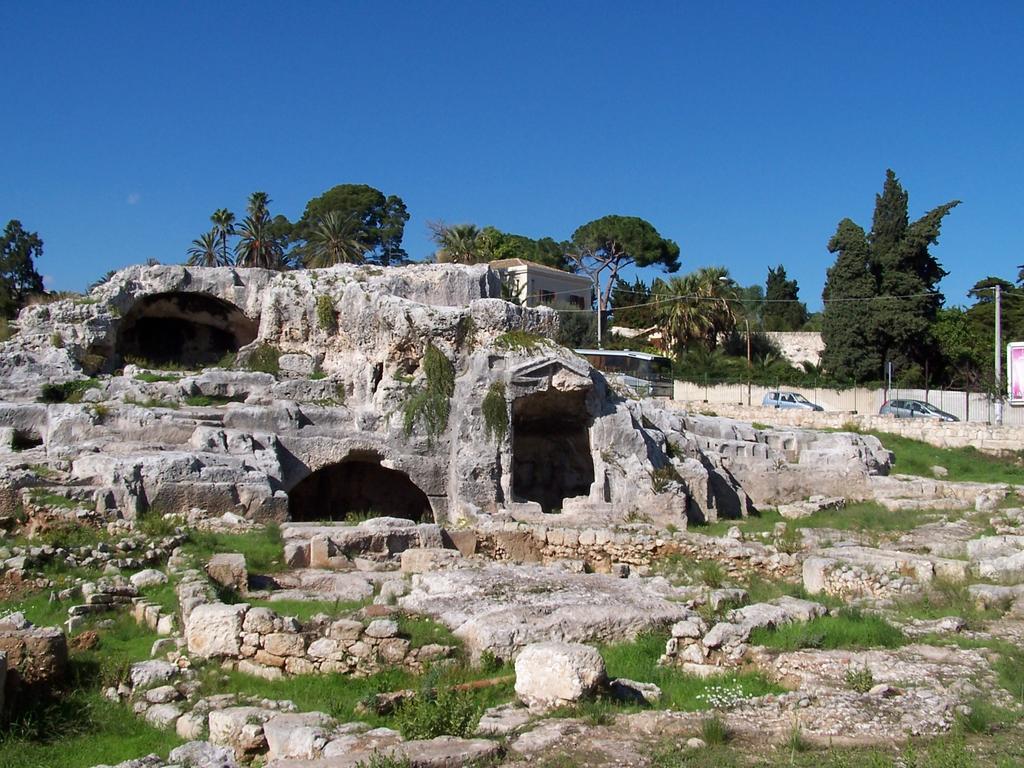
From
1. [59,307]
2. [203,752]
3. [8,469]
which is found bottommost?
[203,752]

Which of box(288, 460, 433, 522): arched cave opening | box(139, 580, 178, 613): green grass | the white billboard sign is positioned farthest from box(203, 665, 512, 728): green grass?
box(288, 460, 433, 522): arched cave opening

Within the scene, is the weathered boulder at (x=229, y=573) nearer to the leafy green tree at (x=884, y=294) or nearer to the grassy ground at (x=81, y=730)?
the grassy ground at (x=81, y=730)

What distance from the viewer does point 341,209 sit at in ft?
189

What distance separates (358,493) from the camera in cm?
2372

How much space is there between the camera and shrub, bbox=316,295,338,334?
81.1ft

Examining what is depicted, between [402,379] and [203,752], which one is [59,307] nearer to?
[402,379]

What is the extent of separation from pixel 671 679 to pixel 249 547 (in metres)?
8.21

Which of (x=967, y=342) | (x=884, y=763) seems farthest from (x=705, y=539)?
(x=967, y=342)

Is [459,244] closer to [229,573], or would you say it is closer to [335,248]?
[335,248]

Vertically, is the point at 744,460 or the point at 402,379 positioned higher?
the point at 402,379

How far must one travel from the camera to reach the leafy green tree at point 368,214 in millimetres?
56688

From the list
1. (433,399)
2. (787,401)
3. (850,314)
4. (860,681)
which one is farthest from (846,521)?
(850,314)

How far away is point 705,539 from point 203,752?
37.3 ft

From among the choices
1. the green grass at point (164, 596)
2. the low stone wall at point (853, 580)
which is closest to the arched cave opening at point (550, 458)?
the low stone wall at point (853, 580)
